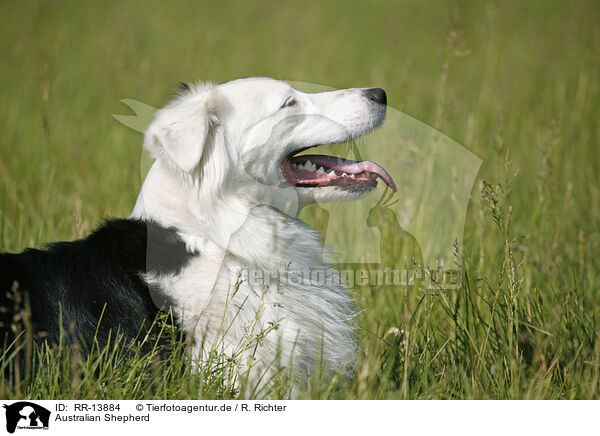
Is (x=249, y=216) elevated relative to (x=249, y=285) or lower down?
elevated

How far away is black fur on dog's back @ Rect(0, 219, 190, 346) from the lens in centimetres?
217

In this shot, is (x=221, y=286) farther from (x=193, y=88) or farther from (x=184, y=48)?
(x=184, y=48)

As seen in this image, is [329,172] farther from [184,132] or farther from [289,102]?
[184,132]

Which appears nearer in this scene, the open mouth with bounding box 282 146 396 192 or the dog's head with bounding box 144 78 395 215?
the dog's head with bounding box 144 78 395 215

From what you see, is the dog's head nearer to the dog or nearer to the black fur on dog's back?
the dog

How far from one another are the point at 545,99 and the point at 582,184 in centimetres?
194

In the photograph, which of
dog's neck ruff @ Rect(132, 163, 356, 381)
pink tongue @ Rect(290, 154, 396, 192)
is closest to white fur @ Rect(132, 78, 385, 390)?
dog's neck ruff @ Rect(132, 163, 356, 381)

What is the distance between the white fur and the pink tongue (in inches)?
4.3

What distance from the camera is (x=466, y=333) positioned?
8.14 feet

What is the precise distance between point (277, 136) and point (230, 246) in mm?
579

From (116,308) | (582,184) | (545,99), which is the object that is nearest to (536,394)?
(116,308)

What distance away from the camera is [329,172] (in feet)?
8.95

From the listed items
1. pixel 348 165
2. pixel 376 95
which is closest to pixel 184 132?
pixel 348 165
